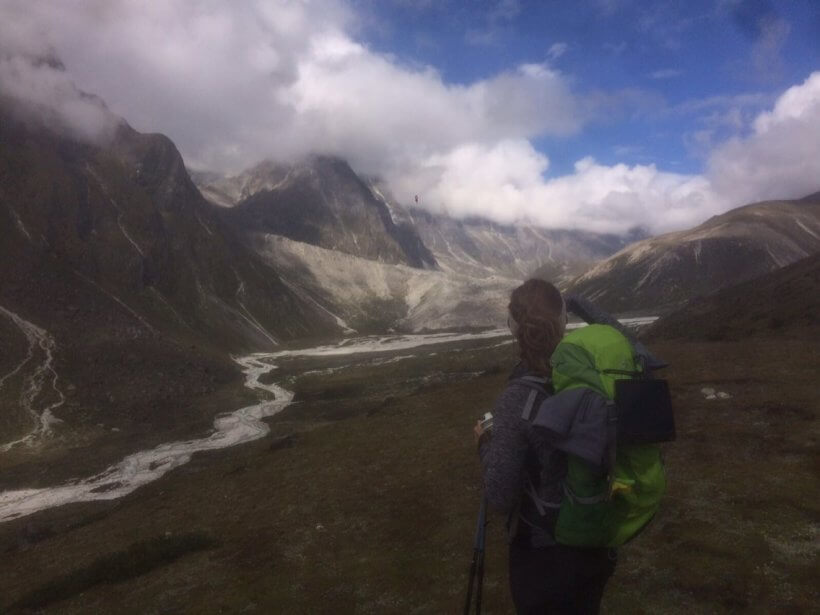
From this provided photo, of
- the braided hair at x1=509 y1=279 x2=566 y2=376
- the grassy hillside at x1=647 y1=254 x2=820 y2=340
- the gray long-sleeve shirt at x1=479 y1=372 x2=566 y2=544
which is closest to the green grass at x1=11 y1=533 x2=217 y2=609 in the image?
the gray long-sleeve shirt at x1=479 y1=372 x2=566 y2=544

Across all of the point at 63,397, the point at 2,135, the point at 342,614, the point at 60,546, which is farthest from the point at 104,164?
the point at 342,614

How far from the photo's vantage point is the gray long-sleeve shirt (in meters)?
5.50

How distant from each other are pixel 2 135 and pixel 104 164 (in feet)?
126

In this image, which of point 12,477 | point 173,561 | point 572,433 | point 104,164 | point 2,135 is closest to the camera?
point 572,433

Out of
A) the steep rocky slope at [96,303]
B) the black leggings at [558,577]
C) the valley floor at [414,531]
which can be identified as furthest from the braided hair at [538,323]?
the steep rocky slope at [96,303]

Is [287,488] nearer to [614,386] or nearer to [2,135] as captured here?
[614,386]

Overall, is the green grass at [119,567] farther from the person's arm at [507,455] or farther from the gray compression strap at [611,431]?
the gray compression strap at [611,431]

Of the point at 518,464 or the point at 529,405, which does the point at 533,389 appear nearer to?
the point at 529,405

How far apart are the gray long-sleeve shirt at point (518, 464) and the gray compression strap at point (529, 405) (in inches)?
2.5

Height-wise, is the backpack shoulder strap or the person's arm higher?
the backpack shoulder strap

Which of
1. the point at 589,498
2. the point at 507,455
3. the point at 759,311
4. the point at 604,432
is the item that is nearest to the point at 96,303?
the point at 759,311

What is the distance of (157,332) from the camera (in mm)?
123375

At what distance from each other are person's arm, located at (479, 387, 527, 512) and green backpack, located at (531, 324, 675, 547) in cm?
38

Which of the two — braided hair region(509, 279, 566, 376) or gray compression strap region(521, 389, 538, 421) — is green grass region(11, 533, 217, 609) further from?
gray compression strap region(521, 389, 538, 421)
